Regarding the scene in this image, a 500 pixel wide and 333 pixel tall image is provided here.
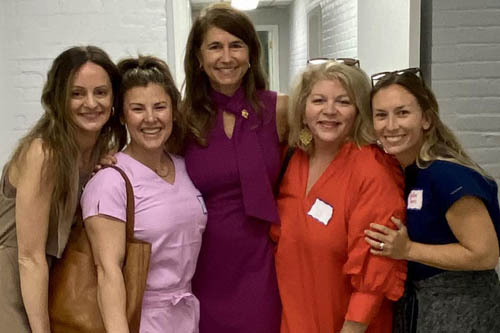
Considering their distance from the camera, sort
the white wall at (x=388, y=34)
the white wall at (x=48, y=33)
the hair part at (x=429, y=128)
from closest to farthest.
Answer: the hair part at (x=429, y=128) → the white wall at (x=388, y=34) → the white wall at (x=48, y=33)

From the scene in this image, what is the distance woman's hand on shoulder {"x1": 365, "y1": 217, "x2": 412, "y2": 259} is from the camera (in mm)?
1662

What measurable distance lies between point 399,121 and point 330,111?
0.23 meters

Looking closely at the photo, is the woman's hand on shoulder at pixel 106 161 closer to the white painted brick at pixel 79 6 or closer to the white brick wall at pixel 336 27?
the white brick wall at pixel 336 27

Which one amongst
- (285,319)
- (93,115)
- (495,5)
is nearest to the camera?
(93,115)

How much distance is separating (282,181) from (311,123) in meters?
0.25

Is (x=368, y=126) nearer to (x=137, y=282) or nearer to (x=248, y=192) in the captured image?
(x=248, y=192)

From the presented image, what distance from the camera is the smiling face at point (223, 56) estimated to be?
195cm

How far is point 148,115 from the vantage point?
5.75 feet

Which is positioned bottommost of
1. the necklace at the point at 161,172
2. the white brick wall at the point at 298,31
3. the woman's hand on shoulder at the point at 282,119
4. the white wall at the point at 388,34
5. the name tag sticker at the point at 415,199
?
the name tag sticker at the point at 415,199

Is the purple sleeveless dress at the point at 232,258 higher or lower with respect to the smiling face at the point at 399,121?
lower

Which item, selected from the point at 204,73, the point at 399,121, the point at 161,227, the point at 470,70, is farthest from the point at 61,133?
the point at 470,70

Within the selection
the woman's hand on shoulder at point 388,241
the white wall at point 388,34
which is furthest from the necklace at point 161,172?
the white wall at point 388,34

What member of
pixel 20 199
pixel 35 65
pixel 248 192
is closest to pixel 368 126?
pixel 248 192

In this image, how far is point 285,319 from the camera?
1.89 metres
